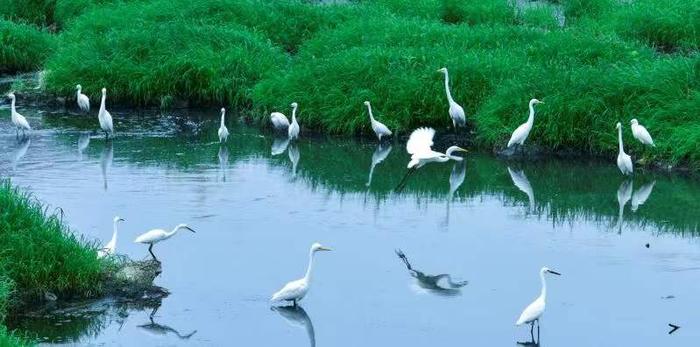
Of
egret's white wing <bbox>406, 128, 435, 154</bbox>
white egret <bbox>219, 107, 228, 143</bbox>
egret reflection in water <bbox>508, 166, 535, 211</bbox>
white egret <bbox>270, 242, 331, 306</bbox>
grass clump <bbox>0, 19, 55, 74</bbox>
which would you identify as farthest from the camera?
grass clump <bbox>0, 19, 55, 74</bbox>

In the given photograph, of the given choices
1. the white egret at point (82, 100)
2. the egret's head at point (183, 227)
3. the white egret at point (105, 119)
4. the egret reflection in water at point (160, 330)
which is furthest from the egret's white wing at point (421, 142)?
the white egret at point (82, 100)

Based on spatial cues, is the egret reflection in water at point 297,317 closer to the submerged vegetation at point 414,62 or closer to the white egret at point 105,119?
the submerged vegetation at point 414,62

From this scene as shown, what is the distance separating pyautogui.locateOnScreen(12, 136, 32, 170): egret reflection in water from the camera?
64.3 ft

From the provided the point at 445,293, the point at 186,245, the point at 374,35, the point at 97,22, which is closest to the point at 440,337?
the point at 445,293

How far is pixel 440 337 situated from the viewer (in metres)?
12.2

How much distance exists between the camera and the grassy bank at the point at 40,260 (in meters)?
12.6

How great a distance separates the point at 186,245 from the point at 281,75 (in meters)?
7.99

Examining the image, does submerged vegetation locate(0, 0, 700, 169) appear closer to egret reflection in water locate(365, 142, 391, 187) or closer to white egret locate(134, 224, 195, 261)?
egret reflection in water locate(365, 142, 391, 187)

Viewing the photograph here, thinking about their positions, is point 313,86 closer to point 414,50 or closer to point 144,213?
point 414,50

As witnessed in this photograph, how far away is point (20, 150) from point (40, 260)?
813 centimetres

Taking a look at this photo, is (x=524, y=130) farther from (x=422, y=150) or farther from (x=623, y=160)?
(x=422, y=150)

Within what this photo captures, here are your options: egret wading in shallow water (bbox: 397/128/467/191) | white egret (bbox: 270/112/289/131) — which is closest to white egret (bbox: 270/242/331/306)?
egret wading in shallow water (bbox: 397/128/467/191)

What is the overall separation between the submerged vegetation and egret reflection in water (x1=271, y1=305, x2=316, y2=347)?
730 centimetres

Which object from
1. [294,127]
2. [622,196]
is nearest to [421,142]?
[622,196]
